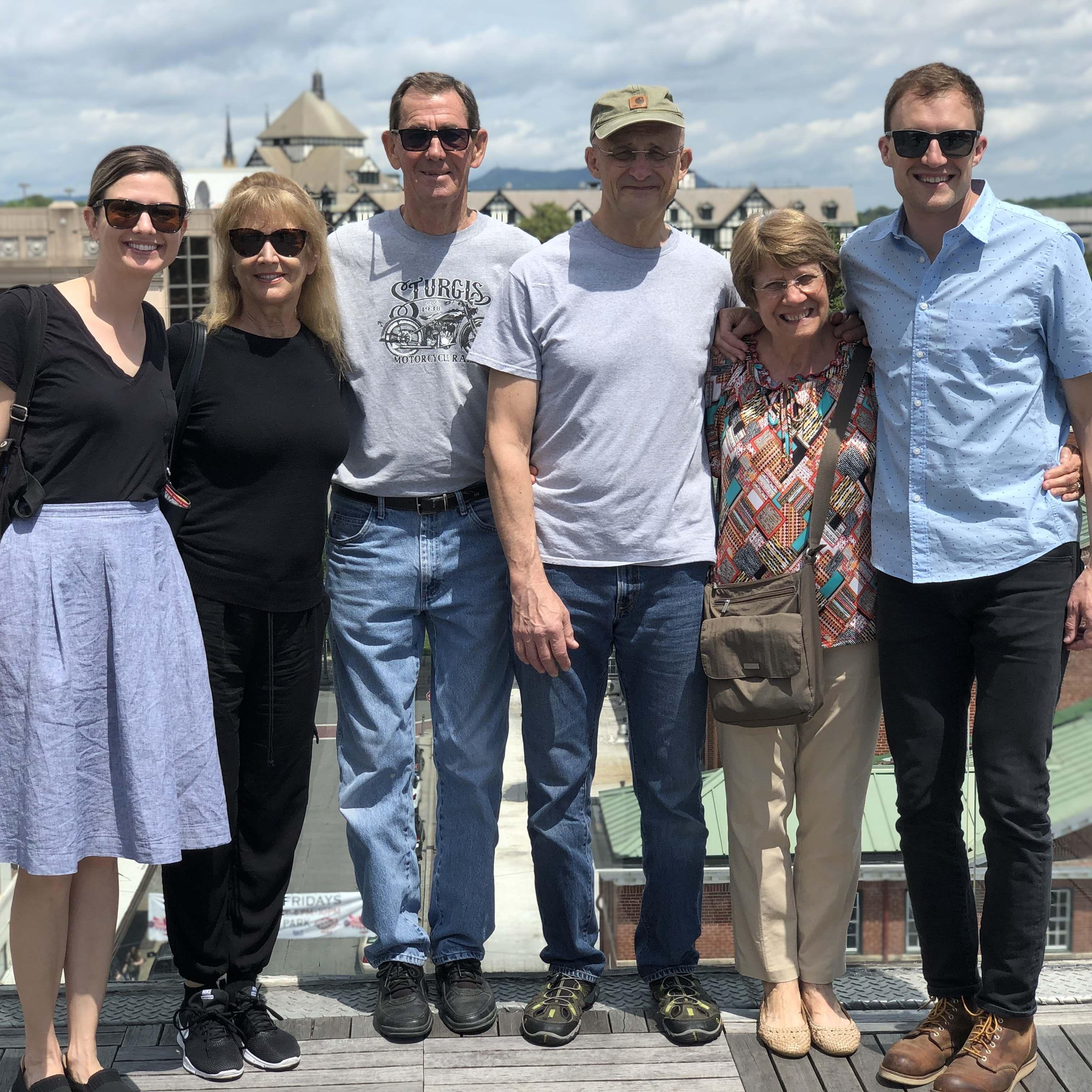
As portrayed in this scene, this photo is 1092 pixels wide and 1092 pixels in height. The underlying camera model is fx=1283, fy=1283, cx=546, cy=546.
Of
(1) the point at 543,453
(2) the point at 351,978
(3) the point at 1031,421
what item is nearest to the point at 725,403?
(1) the point at 543,453

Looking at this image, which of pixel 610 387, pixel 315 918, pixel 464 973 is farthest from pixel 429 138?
pixel 315 918

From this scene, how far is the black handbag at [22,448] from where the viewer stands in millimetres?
2658

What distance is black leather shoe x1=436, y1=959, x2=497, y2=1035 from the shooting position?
10.6 ft

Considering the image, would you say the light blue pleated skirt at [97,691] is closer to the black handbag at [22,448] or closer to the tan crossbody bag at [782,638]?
the black handbag at [22,448]

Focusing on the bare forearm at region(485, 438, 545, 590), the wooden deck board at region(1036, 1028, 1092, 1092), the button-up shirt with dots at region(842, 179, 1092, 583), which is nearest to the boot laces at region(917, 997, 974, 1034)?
the wooden deck board at region(1036, 1028, 1092, 1092)

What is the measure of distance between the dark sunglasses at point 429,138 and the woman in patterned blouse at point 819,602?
0.76m

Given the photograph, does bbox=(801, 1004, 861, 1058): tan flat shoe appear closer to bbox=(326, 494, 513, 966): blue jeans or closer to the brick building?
the brick building

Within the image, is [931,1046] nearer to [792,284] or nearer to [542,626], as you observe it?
[542,626]

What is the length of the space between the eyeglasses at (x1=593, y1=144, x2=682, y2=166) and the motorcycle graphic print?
522 mm

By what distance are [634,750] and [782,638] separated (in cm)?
52

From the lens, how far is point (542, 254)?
3.16m

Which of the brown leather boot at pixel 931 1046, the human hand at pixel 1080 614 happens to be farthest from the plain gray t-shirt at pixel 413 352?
the brown leather boot at pixel 931 1046

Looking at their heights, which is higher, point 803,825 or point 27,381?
point 27,381

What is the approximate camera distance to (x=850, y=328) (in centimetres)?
312
